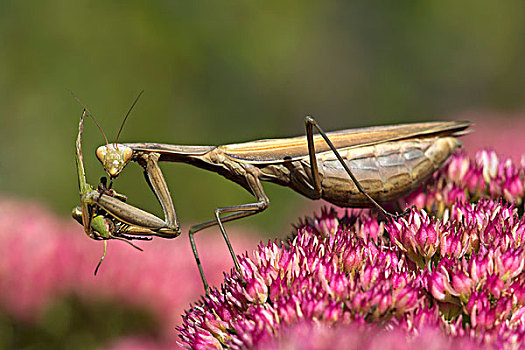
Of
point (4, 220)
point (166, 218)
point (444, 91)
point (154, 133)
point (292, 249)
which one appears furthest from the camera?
point (444, 91)

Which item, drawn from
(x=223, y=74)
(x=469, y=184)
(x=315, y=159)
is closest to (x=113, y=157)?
(x=315, y=159)

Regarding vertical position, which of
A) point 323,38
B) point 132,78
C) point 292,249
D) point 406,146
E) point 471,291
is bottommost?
point 471,291

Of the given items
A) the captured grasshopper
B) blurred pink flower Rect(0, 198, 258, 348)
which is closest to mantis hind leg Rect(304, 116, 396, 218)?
the captured grasshopper

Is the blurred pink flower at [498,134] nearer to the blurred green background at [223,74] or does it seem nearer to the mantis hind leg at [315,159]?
the blurred green background at [223,74]

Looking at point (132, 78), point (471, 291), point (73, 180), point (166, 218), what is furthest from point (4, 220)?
point (471, 291)

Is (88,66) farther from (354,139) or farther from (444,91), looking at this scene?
(444,91)
